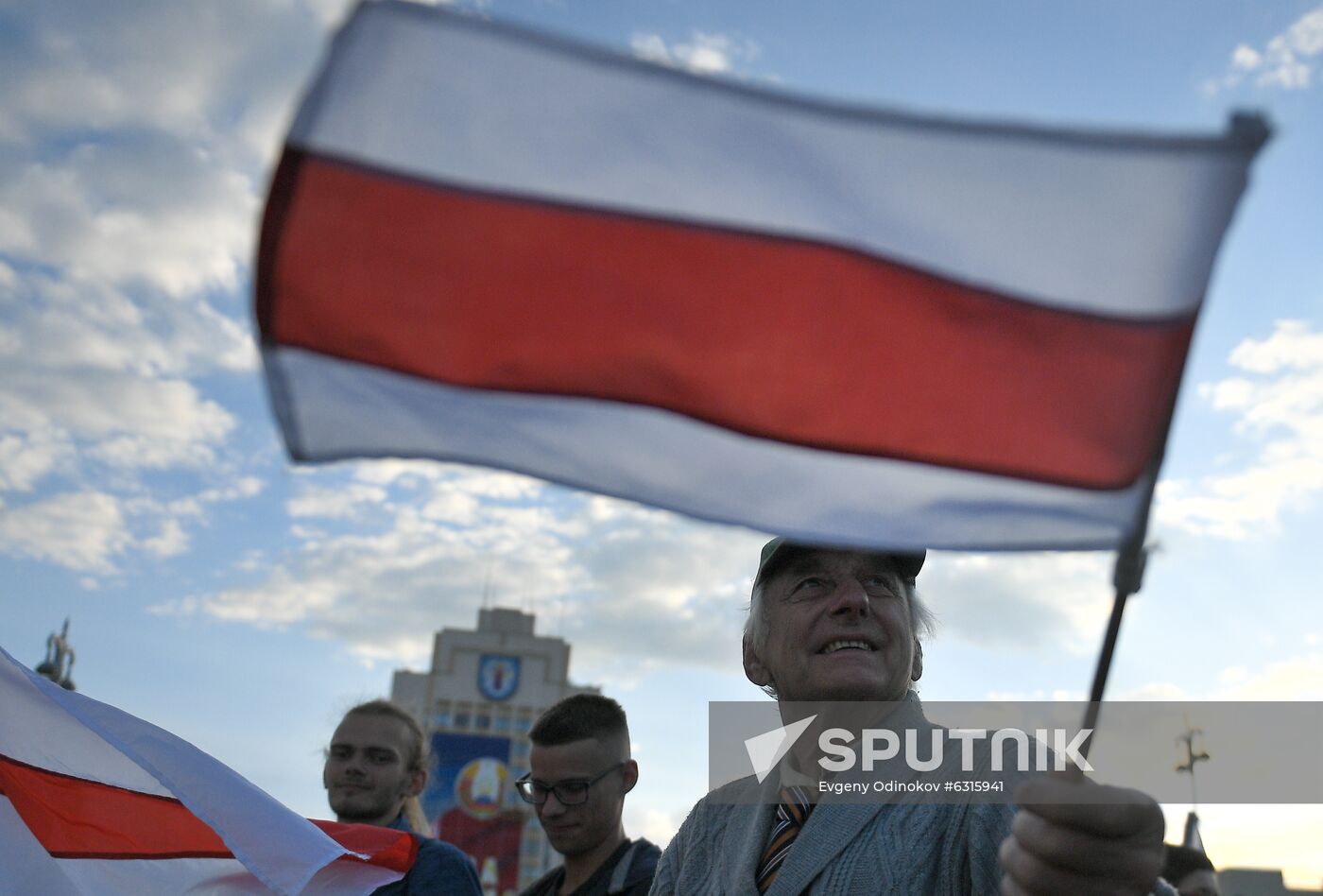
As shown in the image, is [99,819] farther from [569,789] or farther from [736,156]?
[736,156]

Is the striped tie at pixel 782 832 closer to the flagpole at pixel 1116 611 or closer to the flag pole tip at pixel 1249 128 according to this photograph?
the flagpole at pixel 1116 611

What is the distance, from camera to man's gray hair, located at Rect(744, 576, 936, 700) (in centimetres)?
272

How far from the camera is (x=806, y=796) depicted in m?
2.48

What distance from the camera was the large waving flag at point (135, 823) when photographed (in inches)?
145

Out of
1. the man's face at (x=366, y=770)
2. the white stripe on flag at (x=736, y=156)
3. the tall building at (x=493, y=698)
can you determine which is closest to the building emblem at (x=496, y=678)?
the tall building at (x=493, y=698)

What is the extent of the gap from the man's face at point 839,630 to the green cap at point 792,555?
0.07 ft

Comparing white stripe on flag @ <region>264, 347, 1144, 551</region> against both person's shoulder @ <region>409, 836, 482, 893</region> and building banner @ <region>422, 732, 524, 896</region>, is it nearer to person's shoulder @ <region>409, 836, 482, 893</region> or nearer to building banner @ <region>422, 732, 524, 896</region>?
person's shoulder @ <region>409, 836, 482, 893</region>

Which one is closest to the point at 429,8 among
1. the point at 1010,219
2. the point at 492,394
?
the point at 492,394

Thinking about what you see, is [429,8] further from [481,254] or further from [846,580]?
[846,580]

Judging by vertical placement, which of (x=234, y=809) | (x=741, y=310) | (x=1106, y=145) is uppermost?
(x=1106, y=145)

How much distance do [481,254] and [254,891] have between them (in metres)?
2.98

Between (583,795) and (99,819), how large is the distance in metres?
1.82

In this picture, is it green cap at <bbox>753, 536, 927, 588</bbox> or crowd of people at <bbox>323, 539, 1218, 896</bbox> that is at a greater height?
green cap at <bbox>753, 536, 927, 588</bbox>

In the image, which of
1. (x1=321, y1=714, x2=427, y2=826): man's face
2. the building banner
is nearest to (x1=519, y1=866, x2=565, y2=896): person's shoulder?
(x1=321, y1=714, x2=427, y2=826): man's face
